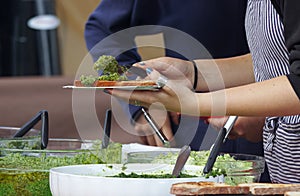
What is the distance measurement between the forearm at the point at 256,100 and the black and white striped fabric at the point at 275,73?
0.72ft

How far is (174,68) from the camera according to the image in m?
1.66

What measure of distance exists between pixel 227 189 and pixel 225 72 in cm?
80

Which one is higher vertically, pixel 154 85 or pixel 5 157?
pixel 154 85

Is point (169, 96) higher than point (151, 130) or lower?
higher

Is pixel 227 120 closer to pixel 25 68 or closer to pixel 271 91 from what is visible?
pixel 271 91

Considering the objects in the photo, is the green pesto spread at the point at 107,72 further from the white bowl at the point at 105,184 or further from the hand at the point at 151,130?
the hand at the point at 151,130

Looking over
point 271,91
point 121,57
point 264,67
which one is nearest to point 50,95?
point 121,57

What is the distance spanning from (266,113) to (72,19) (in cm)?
312

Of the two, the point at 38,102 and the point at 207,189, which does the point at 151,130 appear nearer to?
the point at 207,189

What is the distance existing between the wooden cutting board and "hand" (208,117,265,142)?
60 cm

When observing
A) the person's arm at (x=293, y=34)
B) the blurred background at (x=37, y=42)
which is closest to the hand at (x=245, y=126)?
the person's arm at (x=293, y=34)

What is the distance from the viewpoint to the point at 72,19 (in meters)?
4.45

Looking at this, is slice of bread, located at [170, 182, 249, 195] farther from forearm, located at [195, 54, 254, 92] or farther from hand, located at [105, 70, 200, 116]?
forearm, located at [195, 54, 254, 92]

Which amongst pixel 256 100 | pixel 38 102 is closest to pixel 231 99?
pixel 256 100
